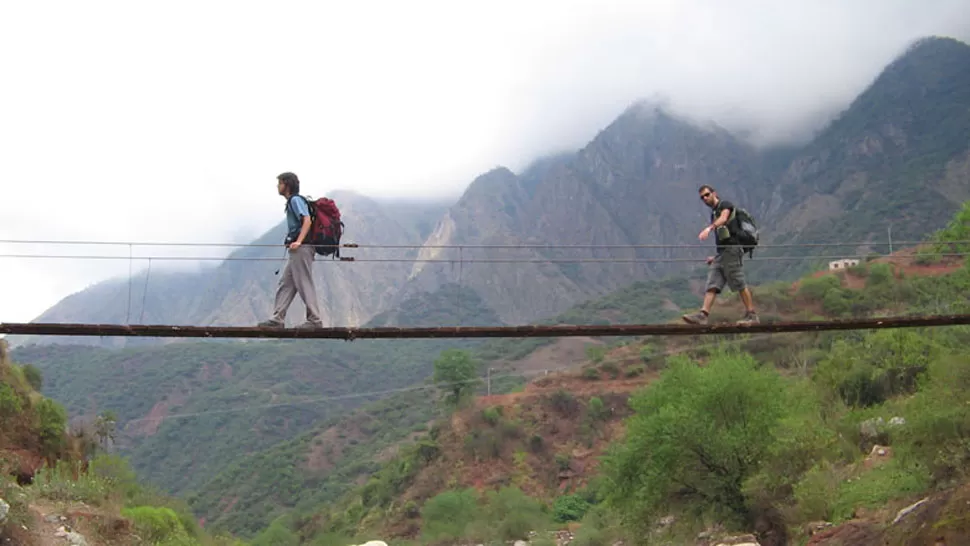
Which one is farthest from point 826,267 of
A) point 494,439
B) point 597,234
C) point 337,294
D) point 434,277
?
point 337,294

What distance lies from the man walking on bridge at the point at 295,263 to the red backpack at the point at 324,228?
7 centimetres

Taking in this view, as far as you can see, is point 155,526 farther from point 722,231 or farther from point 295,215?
point 722,231

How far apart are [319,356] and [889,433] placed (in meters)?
95.3

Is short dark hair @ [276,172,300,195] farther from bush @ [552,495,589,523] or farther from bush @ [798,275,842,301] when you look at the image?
bush @ [798,275,842,301]

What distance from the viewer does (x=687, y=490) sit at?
69.5 feet

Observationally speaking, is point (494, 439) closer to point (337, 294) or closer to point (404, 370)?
point (404, 370)

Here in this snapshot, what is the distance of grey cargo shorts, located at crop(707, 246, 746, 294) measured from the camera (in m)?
8.48

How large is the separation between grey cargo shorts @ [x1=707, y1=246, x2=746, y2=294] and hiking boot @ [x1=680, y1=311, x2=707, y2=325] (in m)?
0.32

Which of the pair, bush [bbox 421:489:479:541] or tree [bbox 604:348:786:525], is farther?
bush [bbox 421:489:479:541]

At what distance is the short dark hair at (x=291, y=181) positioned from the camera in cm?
793

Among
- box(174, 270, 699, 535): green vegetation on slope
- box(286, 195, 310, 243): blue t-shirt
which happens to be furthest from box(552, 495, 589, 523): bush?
box(286, 195, 310, 243): blue t-shirt

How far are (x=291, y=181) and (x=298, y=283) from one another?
107 centimetres

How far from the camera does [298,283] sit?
26.3ft

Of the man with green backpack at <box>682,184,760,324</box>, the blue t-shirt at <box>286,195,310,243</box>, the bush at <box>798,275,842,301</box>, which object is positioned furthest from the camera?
the bush at <box>798,275,842,301</box>
